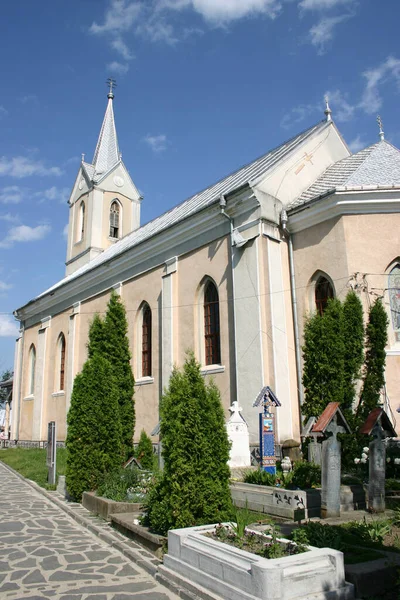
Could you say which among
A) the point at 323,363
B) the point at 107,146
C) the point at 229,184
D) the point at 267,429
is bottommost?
the point at 267,429

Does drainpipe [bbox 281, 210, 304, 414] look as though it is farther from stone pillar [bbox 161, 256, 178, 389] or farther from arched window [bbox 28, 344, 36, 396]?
arched window [bbox 28, 344, 36, 396]


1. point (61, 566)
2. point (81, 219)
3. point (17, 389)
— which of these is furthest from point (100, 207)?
point (61, 566)

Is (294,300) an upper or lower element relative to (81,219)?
lower

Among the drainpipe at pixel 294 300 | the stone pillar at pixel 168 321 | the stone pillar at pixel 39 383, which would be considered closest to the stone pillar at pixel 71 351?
the stone pillar at pixel 39 383

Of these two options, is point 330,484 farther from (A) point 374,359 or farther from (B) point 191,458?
(A) point 374,359

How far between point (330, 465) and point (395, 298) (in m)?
7.74

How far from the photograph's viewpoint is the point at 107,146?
116 ft

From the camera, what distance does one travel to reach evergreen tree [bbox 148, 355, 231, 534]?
7.01 m

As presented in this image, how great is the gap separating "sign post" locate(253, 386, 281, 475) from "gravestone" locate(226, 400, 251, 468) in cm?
76

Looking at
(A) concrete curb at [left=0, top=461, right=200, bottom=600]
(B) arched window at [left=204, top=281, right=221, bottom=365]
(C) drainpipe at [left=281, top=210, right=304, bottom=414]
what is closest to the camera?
(A) concrete curb at [left=0, top=461, right=200, bottom=600]

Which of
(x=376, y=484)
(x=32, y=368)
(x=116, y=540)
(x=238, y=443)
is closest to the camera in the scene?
(x=116, y=540)

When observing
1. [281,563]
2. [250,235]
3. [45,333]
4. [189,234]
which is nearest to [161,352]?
[189,234]

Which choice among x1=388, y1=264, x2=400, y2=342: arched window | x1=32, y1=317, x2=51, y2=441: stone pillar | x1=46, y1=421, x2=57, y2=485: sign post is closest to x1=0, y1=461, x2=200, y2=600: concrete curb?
x1=46, y1=421, x2=57, y2=485: sign post

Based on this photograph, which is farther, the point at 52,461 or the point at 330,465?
the point at 52,461
